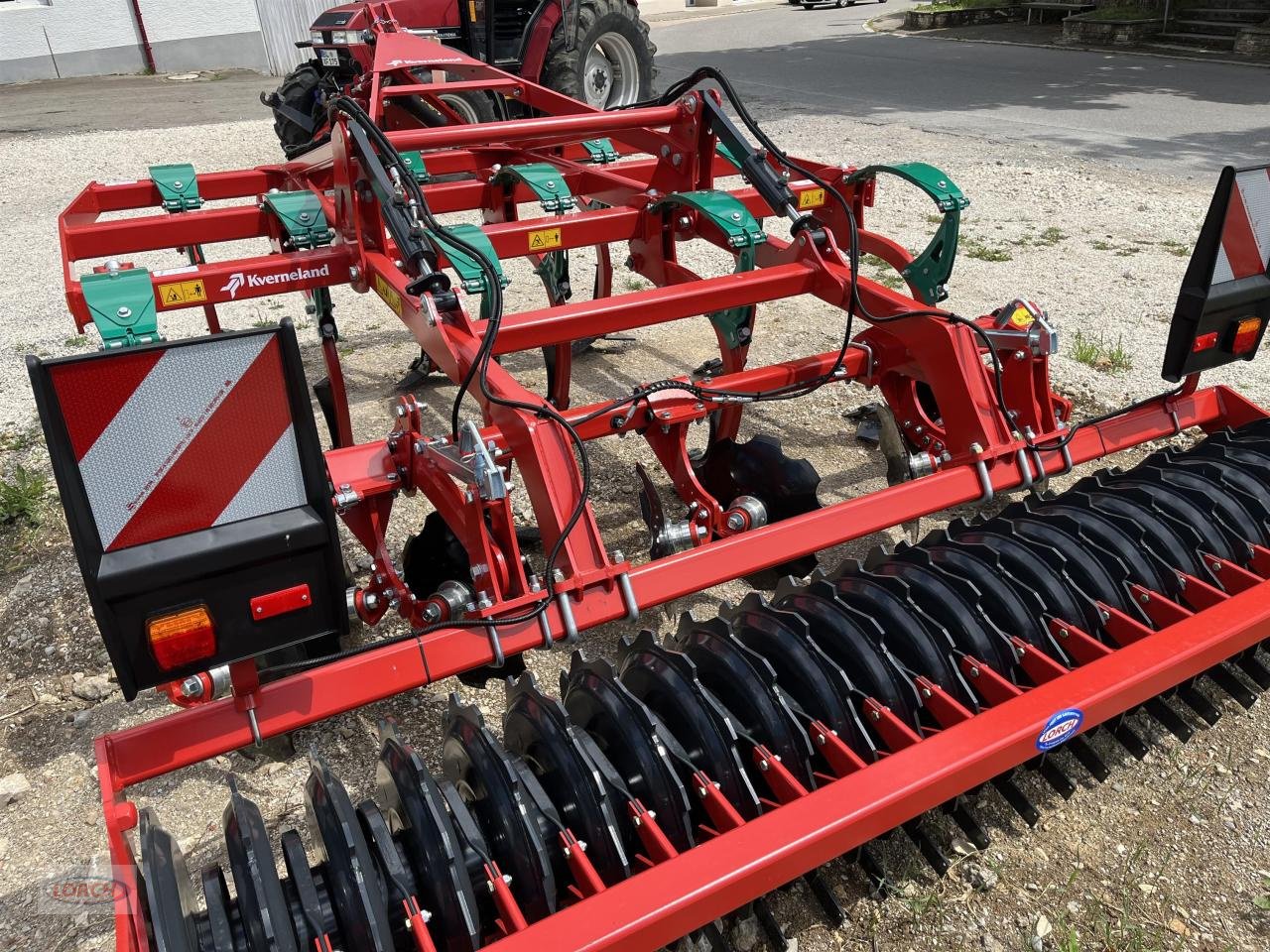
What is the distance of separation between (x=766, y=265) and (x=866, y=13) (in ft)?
76.2

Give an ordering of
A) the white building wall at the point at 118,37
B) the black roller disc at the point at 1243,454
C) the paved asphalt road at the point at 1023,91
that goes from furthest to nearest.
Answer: the white building wall at the point at 118,37, the paved asphalt road at the point at 1023,91, the black roller disc at the point at 1243,454

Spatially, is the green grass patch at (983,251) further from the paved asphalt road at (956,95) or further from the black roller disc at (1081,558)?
the black roller disc at (1081,558)

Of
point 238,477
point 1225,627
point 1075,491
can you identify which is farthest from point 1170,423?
point 238,477

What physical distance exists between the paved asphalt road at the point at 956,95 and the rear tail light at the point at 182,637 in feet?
30.2

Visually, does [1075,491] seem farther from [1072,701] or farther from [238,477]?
[238,477]

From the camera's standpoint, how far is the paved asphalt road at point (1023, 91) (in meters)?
9.73

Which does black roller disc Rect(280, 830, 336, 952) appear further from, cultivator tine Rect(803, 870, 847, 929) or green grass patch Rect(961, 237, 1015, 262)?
green grass patch Rect(961, 237, 1015, 262)

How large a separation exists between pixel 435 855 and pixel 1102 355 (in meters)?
4.63

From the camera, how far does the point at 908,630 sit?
221 cm

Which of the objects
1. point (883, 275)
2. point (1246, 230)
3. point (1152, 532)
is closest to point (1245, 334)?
point (1246, 230)

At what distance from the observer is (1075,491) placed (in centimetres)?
280

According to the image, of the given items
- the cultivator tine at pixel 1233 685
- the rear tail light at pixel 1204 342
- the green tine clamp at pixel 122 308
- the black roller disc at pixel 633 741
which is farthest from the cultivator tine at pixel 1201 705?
the green tine clamp at pixel 122 308

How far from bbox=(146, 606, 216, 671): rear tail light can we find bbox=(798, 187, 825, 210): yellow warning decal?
9.48 ft

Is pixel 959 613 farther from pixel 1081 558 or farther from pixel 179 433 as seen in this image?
pixel 179 433
